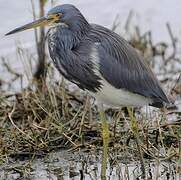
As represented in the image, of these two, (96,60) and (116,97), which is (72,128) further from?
(96,60)

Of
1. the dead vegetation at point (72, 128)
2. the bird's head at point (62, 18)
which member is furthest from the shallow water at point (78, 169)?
the bird's head at point (62, 18)

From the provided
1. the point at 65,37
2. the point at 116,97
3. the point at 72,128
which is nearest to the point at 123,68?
the point at 116,97

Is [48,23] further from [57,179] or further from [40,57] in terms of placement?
[40,57]

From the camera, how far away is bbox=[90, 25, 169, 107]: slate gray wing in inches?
223

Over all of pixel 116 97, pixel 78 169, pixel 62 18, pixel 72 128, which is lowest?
pixel 78 169

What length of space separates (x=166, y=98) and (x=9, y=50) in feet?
12.1

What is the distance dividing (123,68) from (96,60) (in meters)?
0.27

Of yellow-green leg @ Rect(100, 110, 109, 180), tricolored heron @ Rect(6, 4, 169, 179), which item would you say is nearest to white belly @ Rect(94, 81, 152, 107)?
tricolored heron @ Rect(6, 4, 169, 179)

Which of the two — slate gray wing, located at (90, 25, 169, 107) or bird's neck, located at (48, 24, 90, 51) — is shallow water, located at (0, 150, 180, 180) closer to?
slate gray wing, located at (90, 25, 169, 107)

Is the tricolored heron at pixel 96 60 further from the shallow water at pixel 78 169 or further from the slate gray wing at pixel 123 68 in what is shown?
the shallow water at pixel 78 169

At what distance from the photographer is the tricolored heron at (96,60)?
563 cm

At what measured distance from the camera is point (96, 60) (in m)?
5.61

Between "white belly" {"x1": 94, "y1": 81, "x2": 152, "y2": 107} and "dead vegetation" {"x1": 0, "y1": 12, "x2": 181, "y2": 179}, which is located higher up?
"white belly" {"x1": 94, "y1": 81, "x2": 152, "y2": 107}

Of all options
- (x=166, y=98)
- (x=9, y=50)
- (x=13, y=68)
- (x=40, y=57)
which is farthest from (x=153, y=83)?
(x=9, y=50)
